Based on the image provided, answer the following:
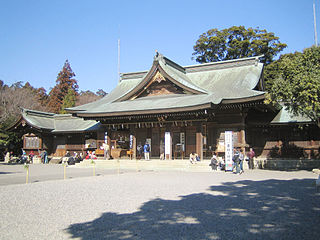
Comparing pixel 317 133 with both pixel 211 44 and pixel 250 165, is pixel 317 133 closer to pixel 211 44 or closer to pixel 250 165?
pixel 250 165

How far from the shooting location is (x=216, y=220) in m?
6.52

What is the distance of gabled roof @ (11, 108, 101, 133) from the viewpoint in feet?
99.9

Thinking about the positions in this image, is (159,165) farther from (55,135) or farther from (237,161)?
(55,135)

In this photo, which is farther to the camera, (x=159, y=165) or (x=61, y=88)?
(x=61, y=88)

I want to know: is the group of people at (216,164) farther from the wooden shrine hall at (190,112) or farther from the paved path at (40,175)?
the paved path at (40,175)

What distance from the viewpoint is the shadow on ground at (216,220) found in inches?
220

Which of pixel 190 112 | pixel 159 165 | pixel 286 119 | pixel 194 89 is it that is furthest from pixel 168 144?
pixel 286 119

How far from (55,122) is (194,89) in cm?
1915

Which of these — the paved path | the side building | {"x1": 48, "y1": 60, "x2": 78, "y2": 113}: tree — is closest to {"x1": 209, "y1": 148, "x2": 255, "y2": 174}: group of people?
the paved path

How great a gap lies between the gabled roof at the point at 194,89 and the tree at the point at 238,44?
10.4 meters

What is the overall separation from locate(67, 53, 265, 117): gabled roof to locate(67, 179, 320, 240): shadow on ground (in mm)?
11103

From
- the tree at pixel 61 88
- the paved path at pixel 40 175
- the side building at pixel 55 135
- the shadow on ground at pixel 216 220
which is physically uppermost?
the tree at pixel 61 88

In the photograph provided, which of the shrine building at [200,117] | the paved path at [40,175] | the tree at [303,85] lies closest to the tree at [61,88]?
the shrine building at [200,117]

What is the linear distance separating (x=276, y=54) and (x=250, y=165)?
21.5 metres
